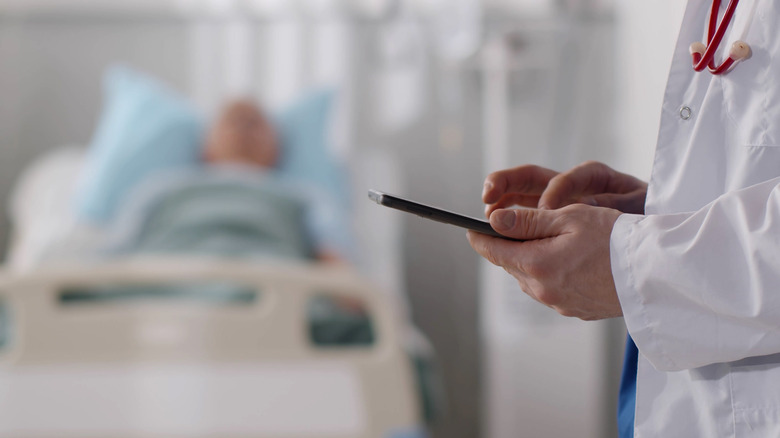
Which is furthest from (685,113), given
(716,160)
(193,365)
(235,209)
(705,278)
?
(235,209)

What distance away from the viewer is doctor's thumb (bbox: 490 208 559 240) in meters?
0.52

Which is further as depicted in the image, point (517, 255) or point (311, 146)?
point (311, 146)

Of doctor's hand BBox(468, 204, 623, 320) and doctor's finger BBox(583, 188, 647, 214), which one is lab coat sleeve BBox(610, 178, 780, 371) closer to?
doctor's hand BBox(468, 204, 623, 320)

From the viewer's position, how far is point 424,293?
7.77 ft

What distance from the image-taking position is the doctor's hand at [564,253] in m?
0.52

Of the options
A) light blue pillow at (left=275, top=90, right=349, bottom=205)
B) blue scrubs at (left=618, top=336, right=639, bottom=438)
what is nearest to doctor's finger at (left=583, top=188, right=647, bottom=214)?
blue scrubs at (left=618, top=336, right=639, bottom=438)

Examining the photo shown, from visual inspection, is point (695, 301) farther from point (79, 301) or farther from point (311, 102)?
point (311, 102)

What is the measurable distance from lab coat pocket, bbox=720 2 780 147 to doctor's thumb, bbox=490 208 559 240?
0.16 metres

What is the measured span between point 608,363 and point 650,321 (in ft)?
5.02

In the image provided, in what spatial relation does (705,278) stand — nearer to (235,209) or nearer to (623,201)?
(623,201)

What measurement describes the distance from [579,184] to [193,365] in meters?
0.80

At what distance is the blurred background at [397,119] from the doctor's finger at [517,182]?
1.04 meters

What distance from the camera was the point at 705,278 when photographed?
0.50 metres

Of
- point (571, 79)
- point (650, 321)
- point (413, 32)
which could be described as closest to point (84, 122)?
point (413, 32)
